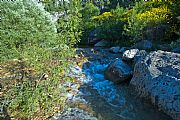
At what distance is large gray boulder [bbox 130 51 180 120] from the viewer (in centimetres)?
822

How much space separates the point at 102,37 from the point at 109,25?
1.81 m

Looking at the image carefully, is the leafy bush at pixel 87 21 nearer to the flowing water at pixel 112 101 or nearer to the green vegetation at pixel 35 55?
the flowing water at pixel 112 101

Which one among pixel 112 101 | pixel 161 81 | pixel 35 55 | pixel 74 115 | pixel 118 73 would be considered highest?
pixel 35 55

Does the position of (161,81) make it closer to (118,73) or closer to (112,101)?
(112,101)

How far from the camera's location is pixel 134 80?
11031mm

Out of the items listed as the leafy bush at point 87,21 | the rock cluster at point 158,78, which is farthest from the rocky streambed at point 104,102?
the leafy bush at point 87,21

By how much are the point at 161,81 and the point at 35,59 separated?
481 centimetres

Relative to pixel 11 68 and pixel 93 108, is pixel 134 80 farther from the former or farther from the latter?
pixel 11 68

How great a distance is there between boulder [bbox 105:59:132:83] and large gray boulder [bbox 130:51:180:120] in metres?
1.14

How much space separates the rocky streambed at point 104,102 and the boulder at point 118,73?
9cm

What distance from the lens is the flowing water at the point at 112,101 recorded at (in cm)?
877

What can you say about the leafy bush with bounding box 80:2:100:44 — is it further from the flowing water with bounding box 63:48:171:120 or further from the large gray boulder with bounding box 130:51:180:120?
the large gray boulder with bounding box 130:51:180:120

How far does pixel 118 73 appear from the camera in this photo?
1244cm

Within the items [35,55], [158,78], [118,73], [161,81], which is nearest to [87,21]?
[118,73]
